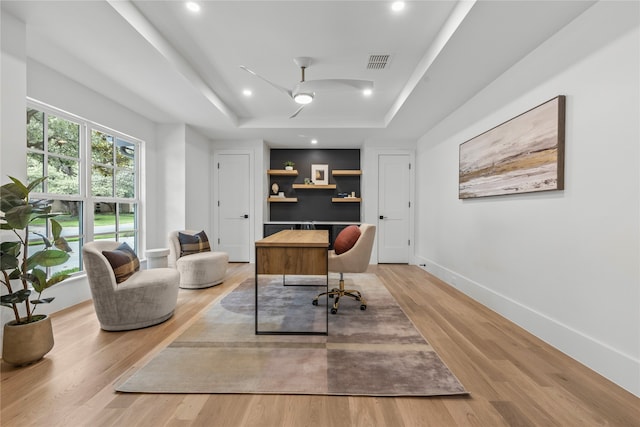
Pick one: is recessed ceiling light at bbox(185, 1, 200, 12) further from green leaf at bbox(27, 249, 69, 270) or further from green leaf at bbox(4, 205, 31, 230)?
green leaf at bbox(27, 249, 69, 270)

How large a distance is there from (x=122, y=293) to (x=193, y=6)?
8.05 feet

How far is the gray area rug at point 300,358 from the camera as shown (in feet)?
5.43

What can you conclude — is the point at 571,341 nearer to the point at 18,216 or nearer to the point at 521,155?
the point at 521,155

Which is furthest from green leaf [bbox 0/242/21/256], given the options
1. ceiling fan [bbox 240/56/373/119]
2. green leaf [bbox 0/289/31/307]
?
ceiling fan [bbox 240/56/373/119]

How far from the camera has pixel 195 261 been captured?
369 cm

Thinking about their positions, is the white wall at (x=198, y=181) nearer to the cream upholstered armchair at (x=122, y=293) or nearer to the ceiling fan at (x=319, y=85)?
the cream upholstered armchair at (x=122, y=293)

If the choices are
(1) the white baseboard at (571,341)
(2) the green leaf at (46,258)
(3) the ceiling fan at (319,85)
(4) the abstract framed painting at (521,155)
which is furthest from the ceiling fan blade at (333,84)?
(1) the white baseboard at (571,341)

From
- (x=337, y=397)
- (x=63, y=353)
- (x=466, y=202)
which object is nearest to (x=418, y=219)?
(x=466, y=202)

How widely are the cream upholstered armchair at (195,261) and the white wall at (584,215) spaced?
343 cm

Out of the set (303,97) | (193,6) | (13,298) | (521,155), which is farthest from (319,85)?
(13,298)

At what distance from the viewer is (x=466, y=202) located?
3609 mm

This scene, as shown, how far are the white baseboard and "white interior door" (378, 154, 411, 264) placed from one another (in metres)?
2.36

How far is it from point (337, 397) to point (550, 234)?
83.8 inches

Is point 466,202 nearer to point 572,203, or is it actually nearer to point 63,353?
point 572,203
